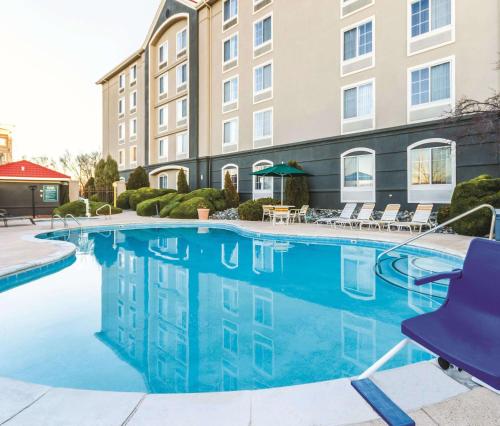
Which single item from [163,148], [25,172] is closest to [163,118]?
[163,148]

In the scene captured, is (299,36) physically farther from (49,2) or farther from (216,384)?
(216,384)

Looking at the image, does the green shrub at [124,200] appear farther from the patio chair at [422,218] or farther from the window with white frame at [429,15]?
the window with white frame at [429,15]

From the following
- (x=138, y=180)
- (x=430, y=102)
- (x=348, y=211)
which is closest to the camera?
(x=430, y=102)

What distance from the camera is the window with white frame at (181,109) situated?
24.9 metres

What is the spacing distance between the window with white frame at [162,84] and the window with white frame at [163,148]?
361cm

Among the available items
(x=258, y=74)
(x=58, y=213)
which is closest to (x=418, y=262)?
(x=258, y=74)

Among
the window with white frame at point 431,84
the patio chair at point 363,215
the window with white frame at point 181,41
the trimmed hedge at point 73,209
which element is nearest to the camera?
the window with white frame at point 431,84

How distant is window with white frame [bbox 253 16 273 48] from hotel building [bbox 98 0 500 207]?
0.05m

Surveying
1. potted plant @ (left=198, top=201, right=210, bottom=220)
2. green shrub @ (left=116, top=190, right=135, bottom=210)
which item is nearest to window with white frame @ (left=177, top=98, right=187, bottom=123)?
green shrub @ (left=116, top=190, right=135, bottom=210)

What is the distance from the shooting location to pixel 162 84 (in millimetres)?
27406

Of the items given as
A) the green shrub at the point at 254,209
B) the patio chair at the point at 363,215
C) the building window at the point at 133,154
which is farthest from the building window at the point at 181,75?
the patio chair at the point at 363,215

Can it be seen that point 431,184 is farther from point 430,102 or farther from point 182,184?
point 182,184

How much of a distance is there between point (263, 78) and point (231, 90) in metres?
2.83

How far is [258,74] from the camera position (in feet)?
63.8
